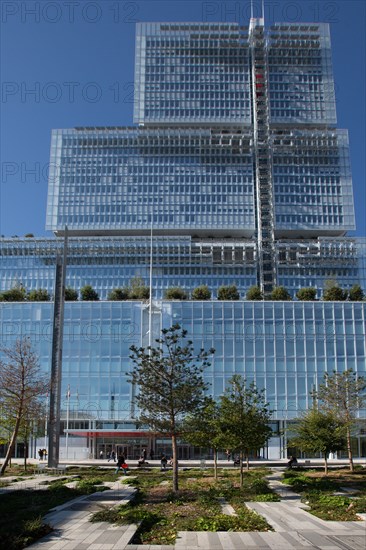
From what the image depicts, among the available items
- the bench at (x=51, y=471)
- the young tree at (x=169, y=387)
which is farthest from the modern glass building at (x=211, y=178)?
the young tree at (x=169, y=387)

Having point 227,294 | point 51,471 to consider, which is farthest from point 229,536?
point 227,294

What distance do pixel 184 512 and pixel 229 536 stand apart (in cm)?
447

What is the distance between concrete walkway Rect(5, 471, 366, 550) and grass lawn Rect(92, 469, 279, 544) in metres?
0.49

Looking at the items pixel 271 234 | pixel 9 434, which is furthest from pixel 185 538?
pixel 271 234

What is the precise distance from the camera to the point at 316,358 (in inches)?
2820

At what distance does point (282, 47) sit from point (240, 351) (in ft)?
294

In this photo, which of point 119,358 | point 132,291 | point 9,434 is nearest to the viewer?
point 9,434

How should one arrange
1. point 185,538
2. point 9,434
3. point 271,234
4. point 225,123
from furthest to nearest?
1. point 225,123
2. point 271,234
3. point 9,434
4. point 185,538

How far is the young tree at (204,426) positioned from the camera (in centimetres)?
3042

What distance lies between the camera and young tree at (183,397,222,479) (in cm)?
3042

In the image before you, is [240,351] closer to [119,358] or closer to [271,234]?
[119,358]

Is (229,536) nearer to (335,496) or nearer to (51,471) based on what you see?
Result: (335,496)

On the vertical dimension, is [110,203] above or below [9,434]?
above

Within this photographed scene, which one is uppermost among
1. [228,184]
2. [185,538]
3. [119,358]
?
[228,184]
